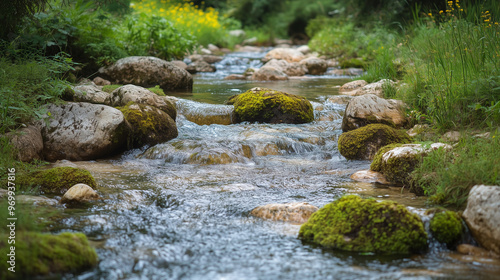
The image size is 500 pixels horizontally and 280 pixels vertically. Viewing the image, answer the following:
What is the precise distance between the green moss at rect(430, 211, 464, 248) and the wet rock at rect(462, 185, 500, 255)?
0.34 ft

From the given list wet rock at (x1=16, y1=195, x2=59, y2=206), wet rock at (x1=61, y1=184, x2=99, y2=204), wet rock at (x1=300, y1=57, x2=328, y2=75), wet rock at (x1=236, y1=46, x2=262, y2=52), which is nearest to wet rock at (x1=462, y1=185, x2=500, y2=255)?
wet rock at (x1=61, y1=184, x2=99, y2=204)

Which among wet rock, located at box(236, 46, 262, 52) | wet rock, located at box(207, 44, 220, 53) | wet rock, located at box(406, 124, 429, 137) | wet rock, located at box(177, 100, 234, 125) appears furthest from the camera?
wet rock, located at box(236, 46, 262, 52)

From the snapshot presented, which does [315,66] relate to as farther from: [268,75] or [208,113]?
[208,113]

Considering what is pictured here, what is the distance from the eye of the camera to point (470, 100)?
5.37 meters

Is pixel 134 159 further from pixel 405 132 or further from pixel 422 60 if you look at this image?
pixel 422 60

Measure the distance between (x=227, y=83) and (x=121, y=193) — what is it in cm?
846

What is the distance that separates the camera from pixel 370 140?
6.30 m

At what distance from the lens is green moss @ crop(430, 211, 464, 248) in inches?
132

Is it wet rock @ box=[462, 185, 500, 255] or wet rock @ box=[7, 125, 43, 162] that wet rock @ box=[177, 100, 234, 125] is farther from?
wet rock @ box=[462, 185, 500, 255]

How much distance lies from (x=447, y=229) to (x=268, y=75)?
34.9ft

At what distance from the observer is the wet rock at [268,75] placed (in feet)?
44.4

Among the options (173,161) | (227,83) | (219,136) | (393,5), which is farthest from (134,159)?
(393,5)

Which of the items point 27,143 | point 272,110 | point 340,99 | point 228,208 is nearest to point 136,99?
point 27,143

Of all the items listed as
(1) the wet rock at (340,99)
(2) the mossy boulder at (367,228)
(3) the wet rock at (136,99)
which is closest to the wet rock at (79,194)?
(2) the mossy boulder at (367,228)
